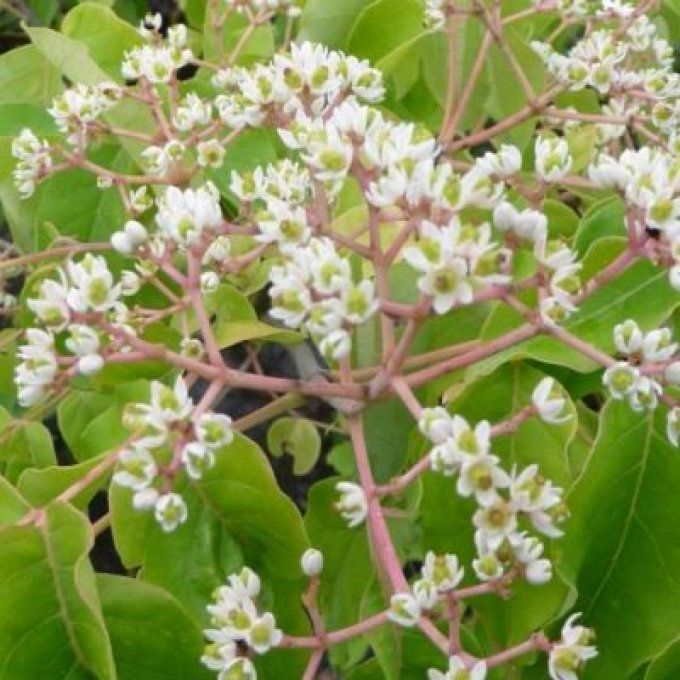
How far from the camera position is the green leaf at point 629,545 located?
3.00ft

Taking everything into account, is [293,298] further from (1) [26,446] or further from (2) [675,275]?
(1) [26,446]

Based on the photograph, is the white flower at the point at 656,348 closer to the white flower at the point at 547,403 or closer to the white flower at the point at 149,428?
the white flower at the point at 547,403

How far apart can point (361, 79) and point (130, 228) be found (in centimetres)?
22

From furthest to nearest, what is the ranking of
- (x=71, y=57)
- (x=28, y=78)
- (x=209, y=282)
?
(x=28, y=78), (x=71, y=57), (x=209, y=282)

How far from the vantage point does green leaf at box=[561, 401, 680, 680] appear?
3.00ft

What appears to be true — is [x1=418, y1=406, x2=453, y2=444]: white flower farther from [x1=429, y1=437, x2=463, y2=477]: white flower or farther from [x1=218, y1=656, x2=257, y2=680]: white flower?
[x1=218, y1=656, x2=257, y2=680]: white flower

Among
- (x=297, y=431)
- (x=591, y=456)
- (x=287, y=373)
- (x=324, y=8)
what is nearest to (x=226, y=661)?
(x=591, y=456)

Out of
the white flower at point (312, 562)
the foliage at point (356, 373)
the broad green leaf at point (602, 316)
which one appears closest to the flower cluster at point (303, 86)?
the foliage at point (356, 373)

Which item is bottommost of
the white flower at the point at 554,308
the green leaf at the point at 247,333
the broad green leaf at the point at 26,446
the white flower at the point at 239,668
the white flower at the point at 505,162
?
the broad green leaf at the point at 26,446

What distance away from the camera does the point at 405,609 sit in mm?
757

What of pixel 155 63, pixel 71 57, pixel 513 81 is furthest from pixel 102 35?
pixel 513 81

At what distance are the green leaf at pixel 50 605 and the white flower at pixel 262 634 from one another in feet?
0.38

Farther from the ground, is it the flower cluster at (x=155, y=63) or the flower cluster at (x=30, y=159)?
the flower cluster at (x=155, y=63)

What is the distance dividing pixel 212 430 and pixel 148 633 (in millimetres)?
210
